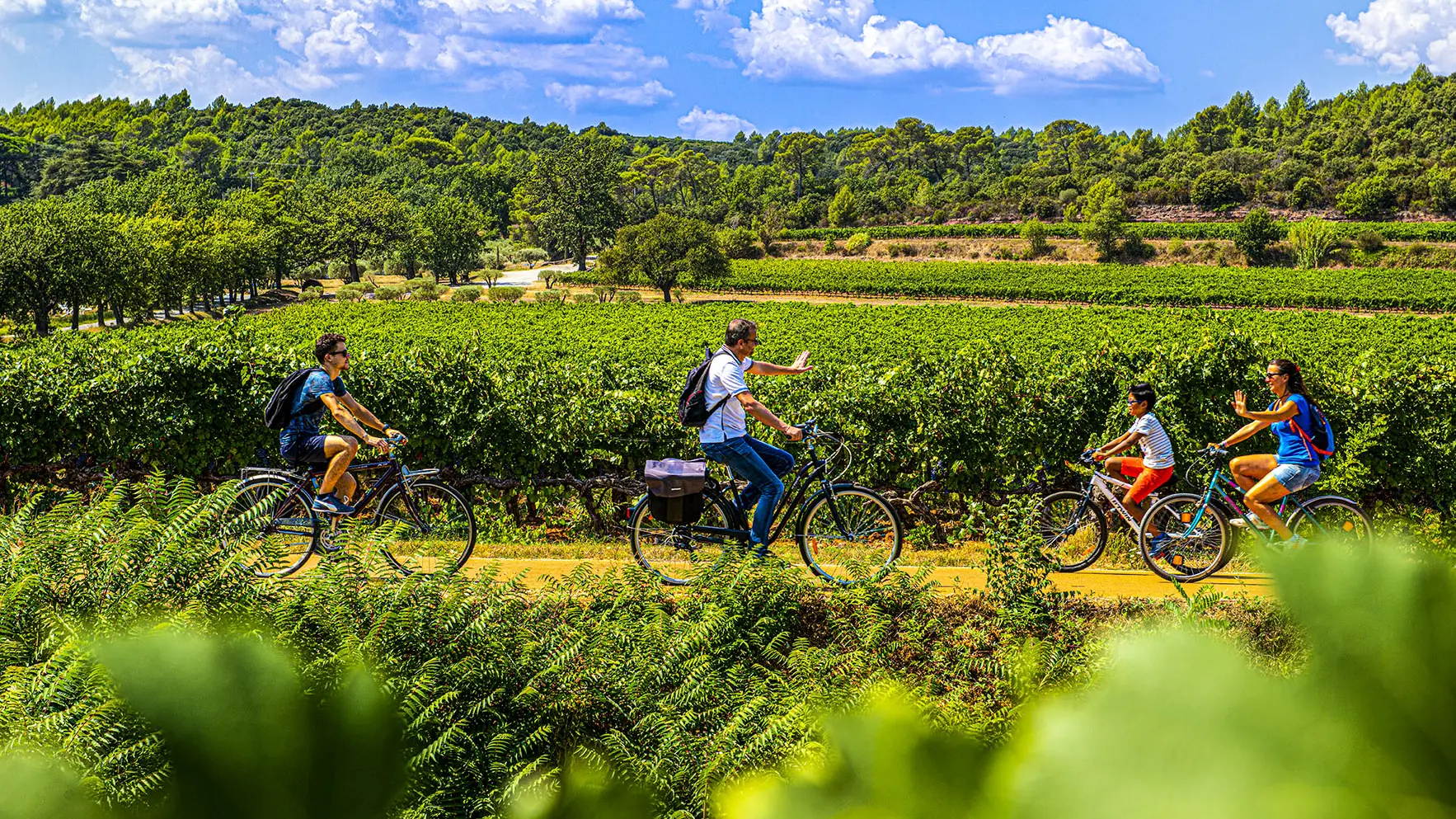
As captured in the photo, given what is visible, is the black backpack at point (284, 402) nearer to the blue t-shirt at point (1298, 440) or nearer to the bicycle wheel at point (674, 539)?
the bicycle wheel at point (674, 539)

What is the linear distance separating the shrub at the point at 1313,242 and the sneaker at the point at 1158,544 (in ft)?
274

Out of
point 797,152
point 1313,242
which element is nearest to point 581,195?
point 797,152

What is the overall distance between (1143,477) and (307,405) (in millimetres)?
5972

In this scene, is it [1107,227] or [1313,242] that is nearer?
[1313,242]

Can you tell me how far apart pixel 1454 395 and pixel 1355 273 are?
2941 inches

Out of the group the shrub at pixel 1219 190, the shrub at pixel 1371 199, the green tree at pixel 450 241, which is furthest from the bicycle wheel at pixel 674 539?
the shrub at pixel 1219 190

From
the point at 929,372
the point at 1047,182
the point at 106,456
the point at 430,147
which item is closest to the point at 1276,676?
the point at 929,372

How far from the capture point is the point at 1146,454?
6.89 m

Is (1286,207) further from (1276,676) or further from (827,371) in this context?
(1276,676)

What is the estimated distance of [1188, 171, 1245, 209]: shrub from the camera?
→ 93188 mm

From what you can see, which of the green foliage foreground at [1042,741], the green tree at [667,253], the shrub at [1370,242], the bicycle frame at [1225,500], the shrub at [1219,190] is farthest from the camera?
the shrub at [1219,190]

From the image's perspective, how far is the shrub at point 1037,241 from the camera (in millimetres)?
89562

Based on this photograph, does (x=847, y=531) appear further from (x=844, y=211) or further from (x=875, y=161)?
(x=875, y=161)

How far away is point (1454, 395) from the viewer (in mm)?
8070
